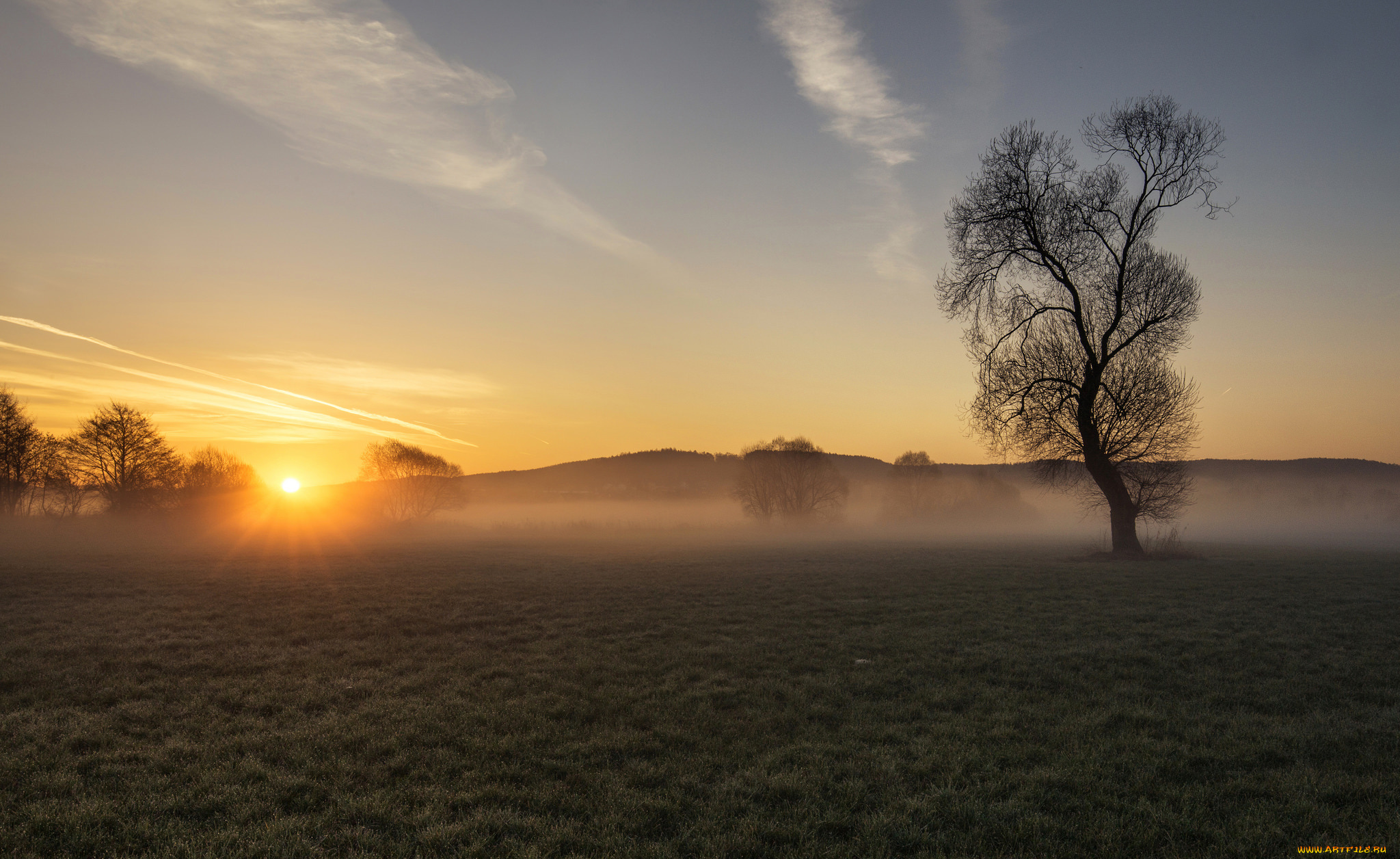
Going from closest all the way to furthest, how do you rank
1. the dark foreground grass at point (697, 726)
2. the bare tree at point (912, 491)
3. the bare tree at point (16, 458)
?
the dark foreground grass at point (697, 726), the bare tree at point (16, 458), the bare tree at point (912, 491)

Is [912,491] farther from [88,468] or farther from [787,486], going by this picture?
[88,468]

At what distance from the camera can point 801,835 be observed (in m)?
5.57

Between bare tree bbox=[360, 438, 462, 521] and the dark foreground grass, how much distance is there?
213ft

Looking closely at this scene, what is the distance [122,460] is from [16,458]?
20.9ft

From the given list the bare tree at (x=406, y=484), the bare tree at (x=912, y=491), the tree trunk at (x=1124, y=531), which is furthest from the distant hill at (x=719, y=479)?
the tree trunk at (x=1124, y=531)

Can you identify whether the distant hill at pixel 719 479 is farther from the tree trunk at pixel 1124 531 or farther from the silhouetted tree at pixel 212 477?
the tree trunk at pixel 1124 531

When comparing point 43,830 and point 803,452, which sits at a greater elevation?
point 803,452

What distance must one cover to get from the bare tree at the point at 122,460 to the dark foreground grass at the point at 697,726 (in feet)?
156

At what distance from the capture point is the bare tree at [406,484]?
262 feet

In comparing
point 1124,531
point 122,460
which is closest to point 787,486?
point 1124,531

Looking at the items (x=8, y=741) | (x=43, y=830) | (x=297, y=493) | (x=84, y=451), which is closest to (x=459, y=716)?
(x=43, y=830)

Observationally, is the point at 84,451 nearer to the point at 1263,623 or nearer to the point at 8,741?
the point at 8,741

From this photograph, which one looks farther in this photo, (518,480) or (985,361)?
(518,480)

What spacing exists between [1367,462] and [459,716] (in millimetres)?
217701
